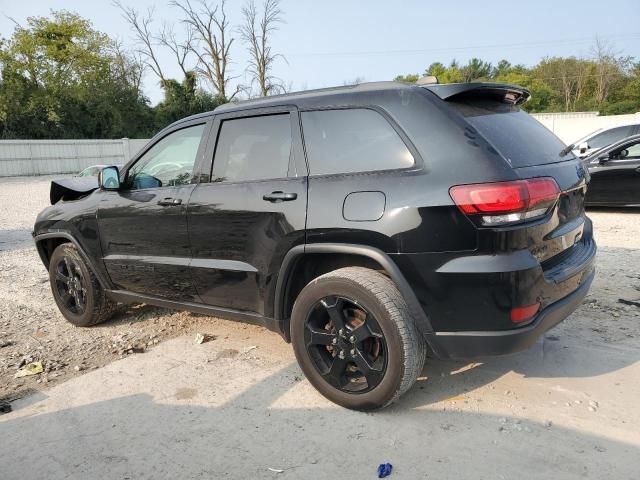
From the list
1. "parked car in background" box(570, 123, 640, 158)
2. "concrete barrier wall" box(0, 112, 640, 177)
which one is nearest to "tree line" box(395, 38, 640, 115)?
"concrete barrier wall" box(0, 112, 640, 177)

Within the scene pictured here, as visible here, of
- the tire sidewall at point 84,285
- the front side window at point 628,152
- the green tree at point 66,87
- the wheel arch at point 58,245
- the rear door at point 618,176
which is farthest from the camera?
the green tree at point 66,87

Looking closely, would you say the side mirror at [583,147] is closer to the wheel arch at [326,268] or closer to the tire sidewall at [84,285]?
the wheel arch at [326,268]

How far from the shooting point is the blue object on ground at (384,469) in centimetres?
238

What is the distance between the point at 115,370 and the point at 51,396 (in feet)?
1.47

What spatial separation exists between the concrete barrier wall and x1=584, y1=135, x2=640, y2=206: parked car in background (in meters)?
18.8

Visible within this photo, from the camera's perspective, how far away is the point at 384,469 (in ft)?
7.88

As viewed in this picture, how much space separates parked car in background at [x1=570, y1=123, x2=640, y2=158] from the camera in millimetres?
9508

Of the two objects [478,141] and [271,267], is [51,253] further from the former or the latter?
[478,141]

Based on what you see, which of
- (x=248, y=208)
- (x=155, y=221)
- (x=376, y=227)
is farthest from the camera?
(x=155, y=221)

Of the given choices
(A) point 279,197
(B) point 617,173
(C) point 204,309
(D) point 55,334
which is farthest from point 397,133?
(B) point 617,173

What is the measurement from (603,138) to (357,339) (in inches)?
363

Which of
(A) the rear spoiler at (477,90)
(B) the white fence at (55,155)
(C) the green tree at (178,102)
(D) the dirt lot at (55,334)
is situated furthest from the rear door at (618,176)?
(C) the green tree at (178,102)

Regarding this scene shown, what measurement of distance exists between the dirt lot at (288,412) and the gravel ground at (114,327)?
0.02 metres

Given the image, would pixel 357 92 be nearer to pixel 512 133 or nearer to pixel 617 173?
pixel 512 133
